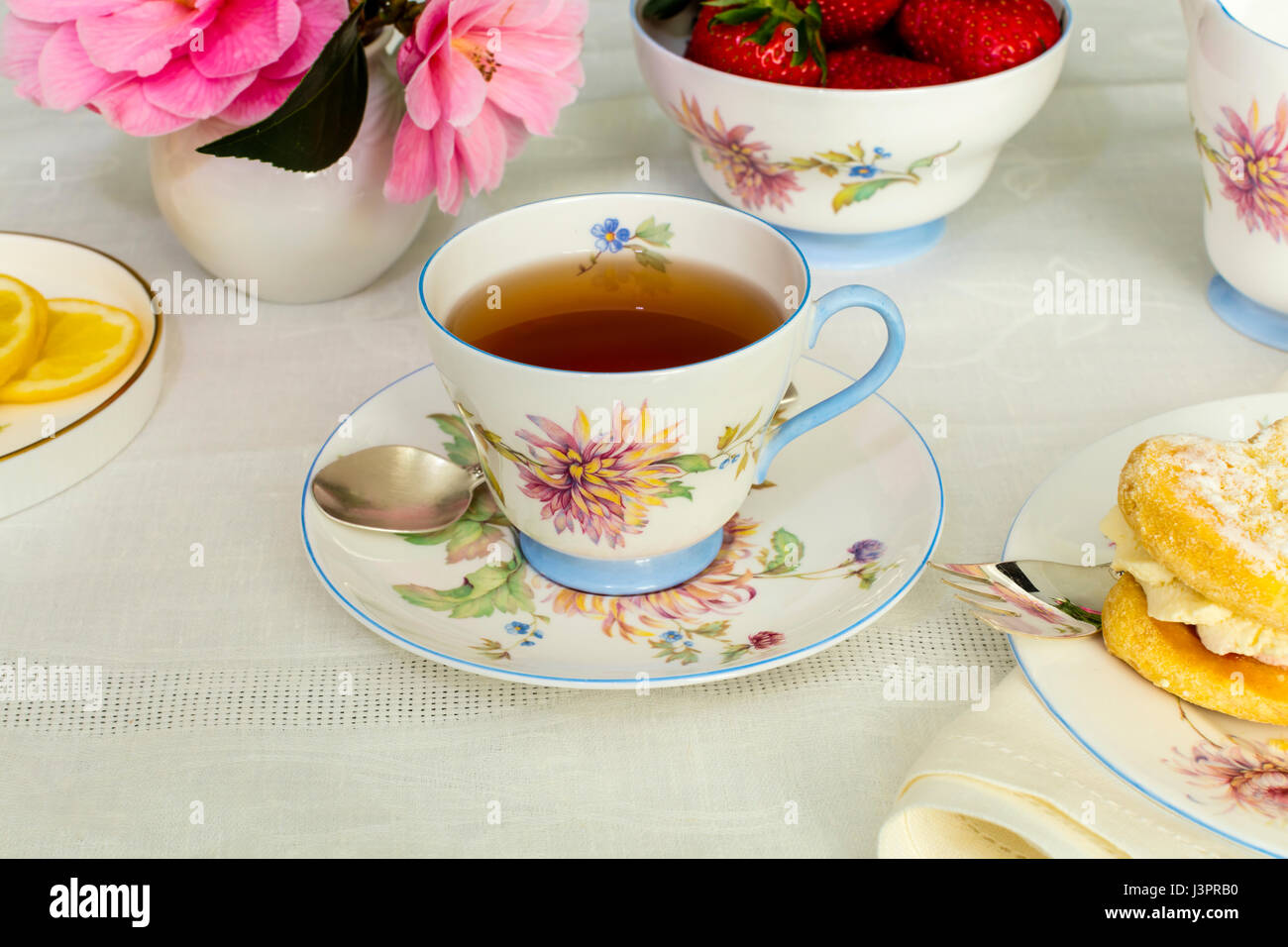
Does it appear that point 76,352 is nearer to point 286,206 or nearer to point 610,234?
point 286,206

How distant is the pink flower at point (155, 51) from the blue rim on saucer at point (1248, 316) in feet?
2.31

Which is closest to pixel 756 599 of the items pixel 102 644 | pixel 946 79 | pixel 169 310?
pixel 102 644

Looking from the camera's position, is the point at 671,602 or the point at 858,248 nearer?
the point at 671,602

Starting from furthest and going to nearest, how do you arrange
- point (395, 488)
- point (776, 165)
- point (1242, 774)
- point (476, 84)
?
point (776, 165) → point (476, 84) → point (395, 488) → point (1242, 774)

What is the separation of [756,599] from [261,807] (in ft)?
0.93

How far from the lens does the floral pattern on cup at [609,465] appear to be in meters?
0.60

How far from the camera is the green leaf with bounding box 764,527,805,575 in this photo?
2.24 feet

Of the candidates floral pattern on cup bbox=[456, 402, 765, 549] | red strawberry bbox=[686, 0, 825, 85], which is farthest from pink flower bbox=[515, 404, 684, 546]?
red strawberry bbox=[686, 0, 825, 85]

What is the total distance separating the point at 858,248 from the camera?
1.01 meters

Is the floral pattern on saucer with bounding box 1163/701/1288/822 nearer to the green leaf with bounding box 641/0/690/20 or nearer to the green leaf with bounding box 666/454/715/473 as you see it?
the green leaf with bounding box 666/454/715/473

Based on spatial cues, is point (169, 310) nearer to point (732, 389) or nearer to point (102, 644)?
point (102, 644)

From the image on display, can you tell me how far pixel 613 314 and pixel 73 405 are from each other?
42cm

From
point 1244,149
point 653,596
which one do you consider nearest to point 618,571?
point 653,596

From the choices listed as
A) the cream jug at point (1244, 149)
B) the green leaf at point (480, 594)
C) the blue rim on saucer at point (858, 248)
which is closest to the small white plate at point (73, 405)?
the green leaf at point (480, 594)
